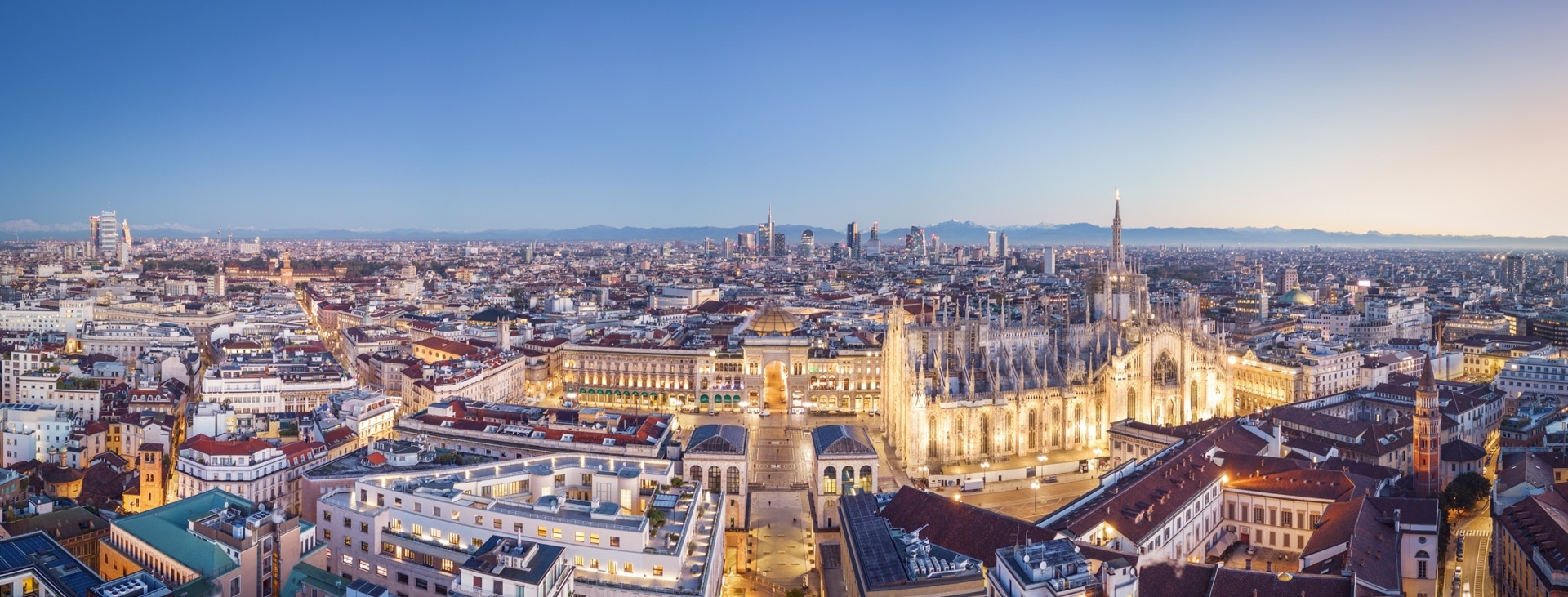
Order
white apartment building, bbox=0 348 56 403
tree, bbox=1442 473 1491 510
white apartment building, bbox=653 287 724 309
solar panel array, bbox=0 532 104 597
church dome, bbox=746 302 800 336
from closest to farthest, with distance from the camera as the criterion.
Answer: solar panel array, bbox=0 532 104 597
tree, bbox=1442 473 1491 510
white apartment building, bbox=0 348 56 403
church dome, bbox=746 302 800 336
white apartment building, bbox=653 287 724 309

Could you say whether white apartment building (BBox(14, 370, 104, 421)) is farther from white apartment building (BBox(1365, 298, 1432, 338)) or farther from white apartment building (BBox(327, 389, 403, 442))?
white apartment building (BBox(1365, 298, 1432, 338))

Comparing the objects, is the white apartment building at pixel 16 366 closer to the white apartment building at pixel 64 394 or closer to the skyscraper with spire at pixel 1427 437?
the white apartment building at pixel 64 394

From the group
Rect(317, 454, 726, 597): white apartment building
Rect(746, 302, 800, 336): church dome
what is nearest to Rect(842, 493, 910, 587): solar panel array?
Rect(317, 454, 726, 597): white apartment building

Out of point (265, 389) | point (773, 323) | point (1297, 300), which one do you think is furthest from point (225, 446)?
point (1297, 300)

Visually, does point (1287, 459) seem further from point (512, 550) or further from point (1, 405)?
point (1, 405)

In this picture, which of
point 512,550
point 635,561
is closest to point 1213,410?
point 635,561

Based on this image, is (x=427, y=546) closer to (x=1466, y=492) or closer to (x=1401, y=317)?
(x=1466, y=492)
